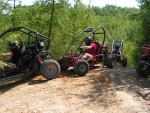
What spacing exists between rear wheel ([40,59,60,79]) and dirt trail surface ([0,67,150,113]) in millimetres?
228

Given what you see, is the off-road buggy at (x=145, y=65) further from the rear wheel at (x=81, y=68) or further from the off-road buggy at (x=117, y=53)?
the off-road buggy at (x=117, y=53)

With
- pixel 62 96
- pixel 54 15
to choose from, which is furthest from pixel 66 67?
pixel 54 15

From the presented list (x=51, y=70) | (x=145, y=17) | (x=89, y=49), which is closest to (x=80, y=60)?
(x=89, y=49)

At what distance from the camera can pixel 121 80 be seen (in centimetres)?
1223

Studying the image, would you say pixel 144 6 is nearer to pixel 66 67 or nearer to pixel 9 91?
pixel 66 67

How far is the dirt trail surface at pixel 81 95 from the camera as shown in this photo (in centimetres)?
938

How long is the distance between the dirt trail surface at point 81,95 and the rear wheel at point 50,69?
9.0 inches

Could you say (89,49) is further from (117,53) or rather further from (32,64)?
(32,64)

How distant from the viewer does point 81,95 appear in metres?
10.6

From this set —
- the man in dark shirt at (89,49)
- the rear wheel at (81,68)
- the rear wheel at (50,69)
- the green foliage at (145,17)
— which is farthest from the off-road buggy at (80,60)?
the green foliage at (145,17)

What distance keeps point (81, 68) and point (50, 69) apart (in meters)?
1.16

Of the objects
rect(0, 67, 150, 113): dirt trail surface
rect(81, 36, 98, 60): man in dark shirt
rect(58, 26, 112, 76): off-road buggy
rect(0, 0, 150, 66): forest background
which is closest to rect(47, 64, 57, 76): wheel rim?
rect(0, 67, 150, 113): dirt trail surface

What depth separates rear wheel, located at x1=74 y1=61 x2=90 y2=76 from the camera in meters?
13.2

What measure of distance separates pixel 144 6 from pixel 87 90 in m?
13.0
